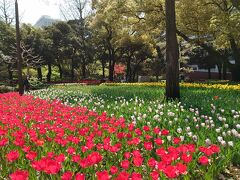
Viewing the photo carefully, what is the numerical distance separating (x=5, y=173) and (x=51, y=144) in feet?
4.52

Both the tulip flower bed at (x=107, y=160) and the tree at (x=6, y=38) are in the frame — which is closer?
the tulip flower bed at (x=107, y=160)

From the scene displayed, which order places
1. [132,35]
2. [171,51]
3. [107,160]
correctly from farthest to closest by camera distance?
[132,35] → [171,51] → [107,160]

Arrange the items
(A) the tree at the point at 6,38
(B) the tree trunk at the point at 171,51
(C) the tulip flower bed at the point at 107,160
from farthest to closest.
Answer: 1. (A) the tree at the point at 6,38
2. (B) the tree trunk at the point at 171,51
3. (C) the tulip flower bed at the point at 107,160

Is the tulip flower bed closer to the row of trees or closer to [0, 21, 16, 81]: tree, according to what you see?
the row of trees

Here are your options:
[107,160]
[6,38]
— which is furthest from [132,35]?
[107,160]

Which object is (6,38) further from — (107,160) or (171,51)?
(107,160)

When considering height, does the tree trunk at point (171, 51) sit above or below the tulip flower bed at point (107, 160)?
above

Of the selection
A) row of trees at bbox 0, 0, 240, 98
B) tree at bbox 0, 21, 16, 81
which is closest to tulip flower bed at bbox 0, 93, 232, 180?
row of trees at bbox 0, 0, 240, 98

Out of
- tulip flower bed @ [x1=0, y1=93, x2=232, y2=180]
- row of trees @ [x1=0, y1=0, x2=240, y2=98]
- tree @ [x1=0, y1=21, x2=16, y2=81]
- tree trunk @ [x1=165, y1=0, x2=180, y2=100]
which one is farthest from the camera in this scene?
tree @ [x1=0, y1=21, x2=16, y2=81]

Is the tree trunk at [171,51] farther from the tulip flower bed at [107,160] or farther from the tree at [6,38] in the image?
the tree at [6,38]

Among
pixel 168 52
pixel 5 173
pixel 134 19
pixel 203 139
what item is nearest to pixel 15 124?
pixel 5 173

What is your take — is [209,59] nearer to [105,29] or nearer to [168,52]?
[105,29]

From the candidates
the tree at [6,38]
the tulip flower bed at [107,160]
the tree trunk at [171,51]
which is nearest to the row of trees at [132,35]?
the tree at [6,38]

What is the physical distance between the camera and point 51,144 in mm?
5965
